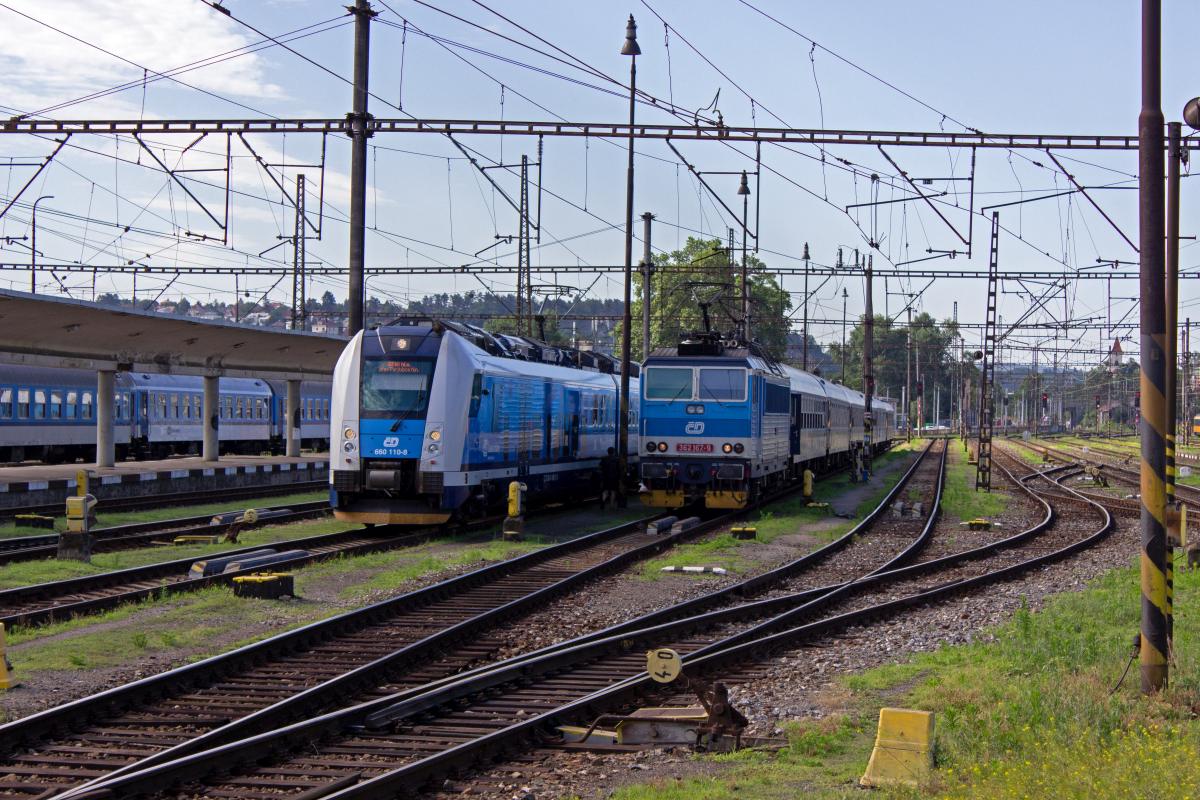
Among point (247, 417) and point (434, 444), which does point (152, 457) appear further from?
point (434, 444)

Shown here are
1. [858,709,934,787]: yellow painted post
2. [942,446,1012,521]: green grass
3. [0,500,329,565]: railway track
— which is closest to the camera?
[858,709,934,787]: yellow painted post

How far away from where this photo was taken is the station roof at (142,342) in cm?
2570

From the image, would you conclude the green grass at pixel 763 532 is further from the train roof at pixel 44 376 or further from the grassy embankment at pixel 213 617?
the train roof at pixel 44 376

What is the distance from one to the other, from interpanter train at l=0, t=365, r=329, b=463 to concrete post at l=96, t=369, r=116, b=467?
184 inches

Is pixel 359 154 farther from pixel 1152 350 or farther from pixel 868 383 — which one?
pixel 868 383

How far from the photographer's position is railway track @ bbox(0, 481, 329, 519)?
25094mm

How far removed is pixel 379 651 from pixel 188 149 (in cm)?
1398

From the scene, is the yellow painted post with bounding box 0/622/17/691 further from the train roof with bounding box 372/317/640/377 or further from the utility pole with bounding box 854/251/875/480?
the utility pole with bounding box 854/251/875/480

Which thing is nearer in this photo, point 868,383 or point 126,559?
point 126,559

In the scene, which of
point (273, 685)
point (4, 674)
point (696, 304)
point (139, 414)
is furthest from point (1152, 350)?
point (696, 304)

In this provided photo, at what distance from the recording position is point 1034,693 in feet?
28.1

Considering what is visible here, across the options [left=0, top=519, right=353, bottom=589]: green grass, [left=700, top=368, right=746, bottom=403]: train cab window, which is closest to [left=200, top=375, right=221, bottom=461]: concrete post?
[left=0, top=519, right=353, bottom=589]: green grass

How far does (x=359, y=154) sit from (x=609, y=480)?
9.89m

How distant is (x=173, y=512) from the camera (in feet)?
84.3
